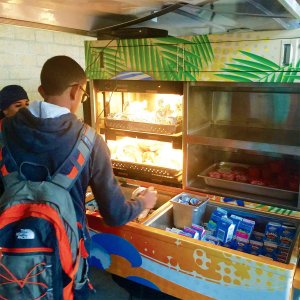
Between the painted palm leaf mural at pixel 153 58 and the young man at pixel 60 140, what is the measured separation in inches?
22.0

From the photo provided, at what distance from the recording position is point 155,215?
1692mm

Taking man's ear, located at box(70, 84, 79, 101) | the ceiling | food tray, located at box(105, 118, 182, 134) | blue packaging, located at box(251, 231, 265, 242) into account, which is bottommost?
blue packaging, located at box(251, 231, 265, 242)

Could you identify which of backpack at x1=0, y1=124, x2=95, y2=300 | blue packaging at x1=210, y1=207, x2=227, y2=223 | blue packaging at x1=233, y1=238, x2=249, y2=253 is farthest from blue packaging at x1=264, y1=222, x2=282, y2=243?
backpack at x1=0, y1=124, x2=95, y2=300

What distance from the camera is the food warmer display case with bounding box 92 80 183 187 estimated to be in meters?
1.84

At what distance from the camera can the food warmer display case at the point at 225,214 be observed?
1.36 metres

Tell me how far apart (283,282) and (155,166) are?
0.97 metres

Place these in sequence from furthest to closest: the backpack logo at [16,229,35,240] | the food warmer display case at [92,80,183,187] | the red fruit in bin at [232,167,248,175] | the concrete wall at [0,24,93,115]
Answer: the concrete wall at [0,24,93,115]
the red fruit in bin at [232,167,248,175]
the food warmer display case at [92,80,183,187]
the backpack logo at [16,229,35,240]

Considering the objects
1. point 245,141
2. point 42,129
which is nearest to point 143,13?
point 245,141

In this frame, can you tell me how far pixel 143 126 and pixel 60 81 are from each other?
2.46ft

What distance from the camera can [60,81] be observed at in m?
1.23

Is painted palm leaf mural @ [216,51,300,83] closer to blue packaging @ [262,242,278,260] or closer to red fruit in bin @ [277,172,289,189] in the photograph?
red fruit in bin @ [277,172,289,189]

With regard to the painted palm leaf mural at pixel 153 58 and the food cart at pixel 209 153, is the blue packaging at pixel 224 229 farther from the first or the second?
the painted palm leaf mural at pixel 153 58

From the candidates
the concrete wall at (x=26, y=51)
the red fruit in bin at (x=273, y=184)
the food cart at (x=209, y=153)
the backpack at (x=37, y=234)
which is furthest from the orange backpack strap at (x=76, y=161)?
the concrete wall at (x=26, y=51)

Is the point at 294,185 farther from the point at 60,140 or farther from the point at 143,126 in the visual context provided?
the point at 60,140
